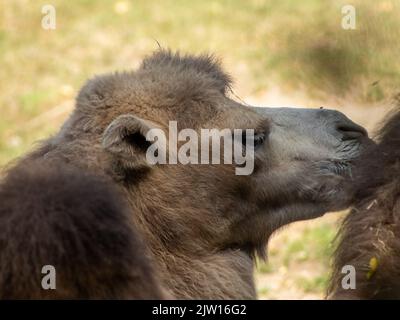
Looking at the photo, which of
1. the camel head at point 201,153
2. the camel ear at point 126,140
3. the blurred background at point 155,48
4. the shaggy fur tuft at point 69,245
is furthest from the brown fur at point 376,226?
the blurred background at point 155,48

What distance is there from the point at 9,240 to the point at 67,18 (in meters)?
11.4

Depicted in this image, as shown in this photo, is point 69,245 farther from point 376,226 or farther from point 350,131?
point 350,131

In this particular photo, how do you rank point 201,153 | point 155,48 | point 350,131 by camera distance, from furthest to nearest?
1. point 155,48
2. point 350,131
3. point 201,153

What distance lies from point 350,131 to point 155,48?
25.8ft

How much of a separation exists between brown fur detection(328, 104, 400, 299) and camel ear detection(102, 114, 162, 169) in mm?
1176

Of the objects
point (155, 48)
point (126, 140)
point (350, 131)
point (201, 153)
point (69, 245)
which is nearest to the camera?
point (69, 245)

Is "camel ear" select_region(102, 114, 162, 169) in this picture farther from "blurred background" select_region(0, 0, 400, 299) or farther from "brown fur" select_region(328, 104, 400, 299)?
"blurred background" select_region(0, 0, 400, 299)

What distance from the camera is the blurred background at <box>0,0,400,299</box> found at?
911cm

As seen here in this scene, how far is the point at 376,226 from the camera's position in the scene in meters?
4.90

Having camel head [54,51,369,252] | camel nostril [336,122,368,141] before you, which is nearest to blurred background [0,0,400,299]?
camel nostril [336,122,368,141]

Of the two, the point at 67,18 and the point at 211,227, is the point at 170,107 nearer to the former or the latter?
the point at 211,227

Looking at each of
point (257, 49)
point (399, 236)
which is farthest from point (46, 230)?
point (257, 49)

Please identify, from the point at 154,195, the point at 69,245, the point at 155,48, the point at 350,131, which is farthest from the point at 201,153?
the point at 155,48

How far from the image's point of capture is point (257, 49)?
43.2 feet
